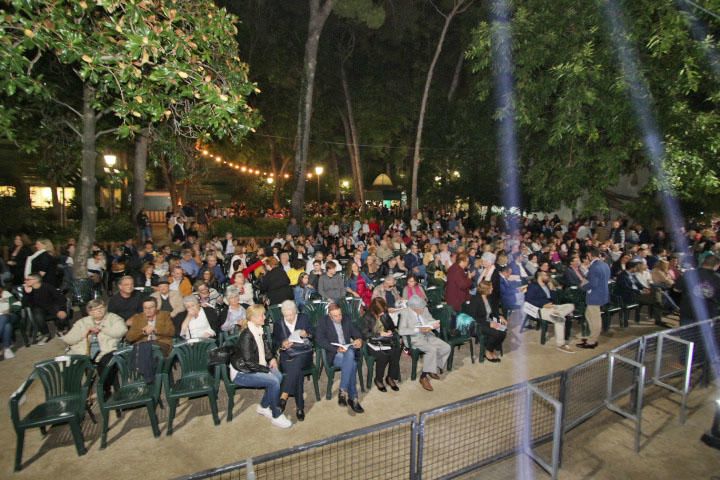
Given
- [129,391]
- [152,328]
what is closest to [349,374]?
[129,391]

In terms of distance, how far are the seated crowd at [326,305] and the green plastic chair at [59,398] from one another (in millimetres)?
549

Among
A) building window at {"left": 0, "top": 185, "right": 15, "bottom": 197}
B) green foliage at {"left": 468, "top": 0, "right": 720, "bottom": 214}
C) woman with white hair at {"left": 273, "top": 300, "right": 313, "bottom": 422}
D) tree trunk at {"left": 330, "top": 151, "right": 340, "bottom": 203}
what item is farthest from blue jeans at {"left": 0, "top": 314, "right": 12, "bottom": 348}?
tree trunk at {"left": 330, "top": 151, "right": 340, "bottom": 203}

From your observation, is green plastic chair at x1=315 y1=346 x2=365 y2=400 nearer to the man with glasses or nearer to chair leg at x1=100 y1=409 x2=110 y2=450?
the man with glasses

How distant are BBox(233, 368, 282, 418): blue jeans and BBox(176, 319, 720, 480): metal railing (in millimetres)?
777

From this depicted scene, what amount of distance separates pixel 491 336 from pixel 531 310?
1.41 meters

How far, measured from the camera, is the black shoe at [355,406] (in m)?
5.46

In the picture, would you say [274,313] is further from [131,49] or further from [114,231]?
[114,231]

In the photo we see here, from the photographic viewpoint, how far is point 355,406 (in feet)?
18.0

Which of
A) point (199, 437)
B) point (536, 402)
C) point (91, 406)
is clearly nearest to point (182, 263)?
point (91, 406)

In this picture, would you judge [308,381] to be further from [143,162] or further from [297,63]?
[297,63]

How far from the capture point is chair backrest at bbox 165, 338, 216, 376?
5133 millimetres

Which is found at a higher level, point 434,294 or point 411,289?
point 411,289

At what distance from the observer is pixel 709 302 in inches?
263

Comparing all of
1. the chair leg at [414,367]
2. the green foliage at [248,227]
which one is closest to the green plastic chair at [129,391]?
the chair leg at [414,367]
